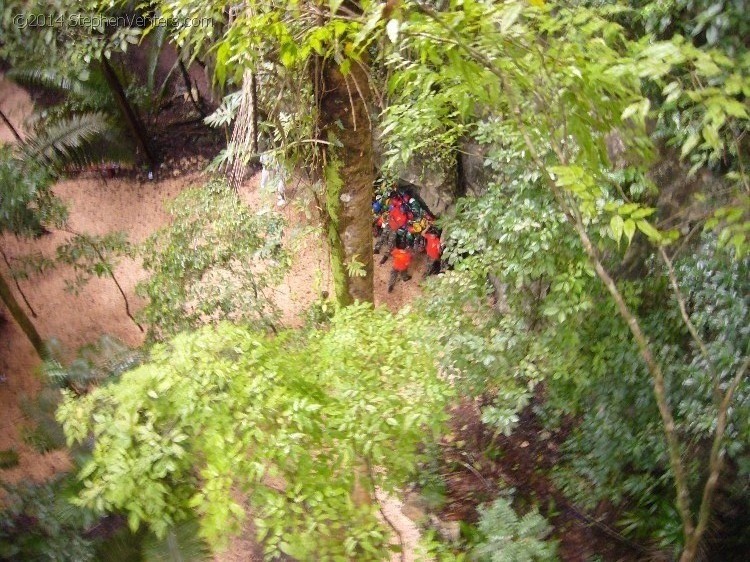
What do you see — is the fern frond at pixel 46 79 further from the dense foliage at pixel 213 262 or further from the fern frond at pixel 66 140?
the dense foliage at pixel 213 262

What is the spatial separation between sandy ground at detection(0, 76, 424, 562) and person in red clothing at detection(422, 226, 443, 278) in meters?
0.23

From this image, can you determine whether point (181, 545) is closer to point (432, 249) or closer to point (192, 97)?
point (432, 249)

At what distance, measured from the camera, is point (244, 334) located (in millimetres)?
2420

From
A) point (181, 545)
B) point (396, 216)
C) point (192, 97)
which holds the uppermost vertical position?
point (192, 97)

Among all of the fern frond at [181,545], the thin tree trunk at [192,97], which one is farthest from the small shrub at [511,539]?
the thin tree trunk at [192,97]

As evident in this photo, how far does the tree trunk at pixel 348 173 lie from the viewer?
3602mm

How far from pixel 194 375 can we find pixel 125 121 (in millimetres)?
6972

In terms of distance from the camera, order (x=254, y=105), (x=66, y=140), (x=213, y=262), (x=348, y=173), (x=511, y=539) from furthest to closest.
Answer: (x=66, y=140) → (x=213, y=262) → (x=348, y=173) → (x=254, y=105) → (x=511, y=539)

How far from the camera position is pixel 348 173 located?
383 centimetres

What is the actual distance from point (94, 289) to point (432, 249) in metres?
4.28

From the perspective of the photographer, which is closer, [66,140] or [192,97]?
[66,140]

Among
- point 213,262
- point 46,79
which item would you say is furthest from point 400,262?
point 46,79

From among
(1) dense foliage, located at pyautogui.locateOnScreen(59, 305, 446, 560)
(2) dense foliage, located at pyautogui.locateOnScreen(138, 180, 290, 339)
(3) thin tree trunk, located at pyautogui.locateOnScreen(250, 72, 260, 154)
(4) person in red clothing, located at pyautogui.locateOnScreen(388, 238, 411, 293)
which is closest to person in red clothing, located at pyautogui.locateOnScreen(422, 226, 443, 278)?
(4) person in red clothing, located at pyautogui.locateOnScreen(388, 238, 411, 293)

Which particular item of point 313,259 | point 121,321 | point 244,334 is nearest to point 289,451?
point 244,334
